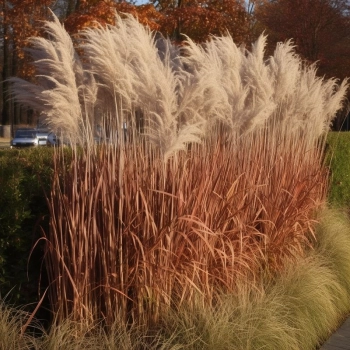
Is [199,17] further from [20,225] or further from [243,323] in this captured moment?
[243,323]

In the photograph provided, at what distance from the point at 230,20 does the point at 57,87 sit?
12972mm

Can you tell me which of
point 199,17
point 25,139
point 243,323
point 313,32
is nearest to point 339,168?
point 199,17

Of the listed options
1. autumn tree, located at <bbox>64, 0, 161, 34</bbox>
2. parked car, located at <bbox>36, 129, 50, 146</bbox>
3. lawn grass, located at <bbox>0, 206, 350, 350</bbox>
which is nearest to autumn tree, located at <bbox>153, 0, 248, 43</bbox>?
autumn tree, located at <bbox>64, 0, 161, 34</bbox>

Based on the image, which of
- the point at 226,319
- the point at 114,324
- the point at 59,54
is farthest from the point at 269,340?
the point at 59,54

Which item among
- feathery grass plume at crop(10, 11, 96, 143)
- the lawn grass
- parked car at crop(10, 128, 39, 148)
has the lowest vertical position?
parked car at crop(10, 128, 39, 148)

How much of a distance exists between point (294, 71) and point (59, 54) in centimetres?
379

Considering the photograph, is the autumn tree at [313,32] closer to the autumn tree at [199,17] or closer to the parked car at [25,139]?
the autumn tree at [199,17]

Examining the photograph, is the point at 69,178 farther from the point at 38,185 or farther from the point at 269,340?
the point at 269,340

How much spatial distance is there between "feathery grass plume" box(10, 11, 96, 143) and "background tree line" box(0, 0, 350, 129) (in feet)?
27.2

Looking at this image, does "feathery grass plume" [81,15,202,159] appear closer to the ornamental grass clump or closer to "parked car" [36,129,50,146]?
the ornamental grass clump

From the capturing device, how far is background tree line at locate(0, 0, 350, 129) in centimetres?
1438

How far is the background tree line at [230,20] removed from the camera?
14.4 metres

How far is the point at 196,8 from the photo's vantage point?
15273mm

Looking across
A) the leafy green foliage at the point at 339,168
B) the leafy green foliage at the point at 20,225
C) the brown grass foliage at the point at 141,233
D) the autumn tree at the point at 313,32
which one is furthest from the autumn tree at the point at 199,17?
the leafy green foliage at the point at 20,225
